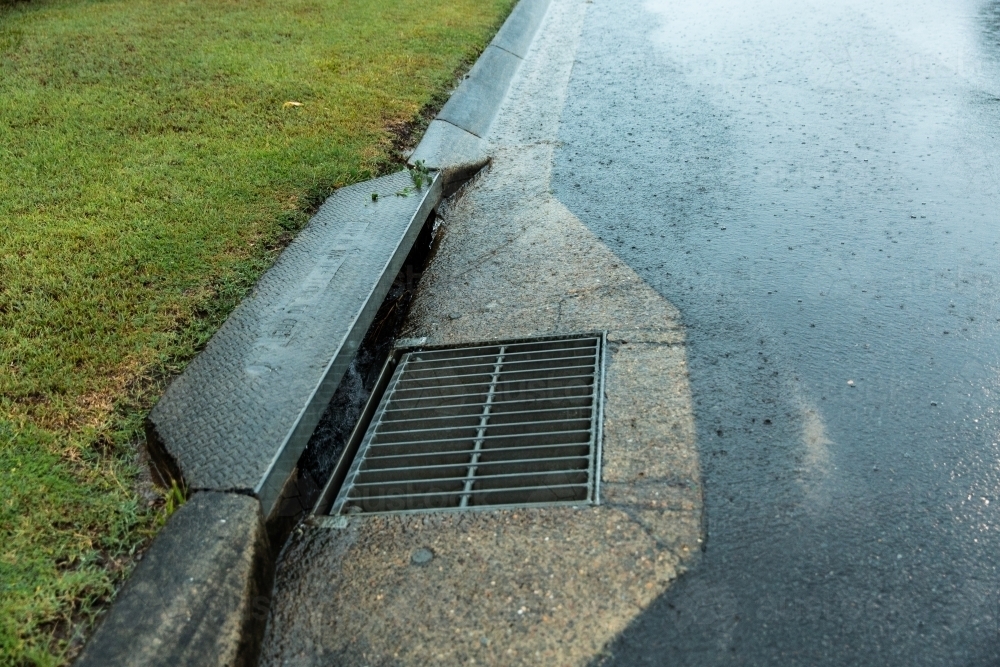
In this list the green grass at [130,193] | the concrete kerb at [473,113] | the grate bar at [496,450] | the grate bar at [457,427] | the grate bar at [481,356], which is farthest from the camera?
the concrete kerb at [473,113]

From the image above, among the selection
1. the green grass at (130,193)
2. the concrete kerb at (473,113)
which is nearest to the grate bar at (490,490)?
the green grass at (130,193)

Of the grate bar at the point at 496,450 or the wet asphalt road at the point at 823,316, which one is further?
the grate bar at the point at 496,450

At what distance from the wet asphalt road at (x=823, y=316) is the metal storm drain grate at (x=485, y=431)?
0.42 m

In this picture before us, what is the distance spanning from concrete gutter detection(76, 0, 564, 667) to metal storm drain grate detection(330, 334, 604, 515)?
10.3 inches

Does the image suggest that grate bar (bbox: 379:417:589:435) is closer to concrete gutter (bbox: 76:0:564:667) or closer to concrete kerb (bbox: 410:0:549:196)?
concrete gutter (bbox: 76:0:564:667)

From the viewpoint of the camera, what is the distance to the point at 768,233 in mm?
4508

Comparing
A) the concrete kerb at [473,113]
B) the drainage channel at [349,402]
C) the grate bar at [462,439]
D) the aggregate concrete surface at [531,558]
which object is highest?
the aggregate concrete surface at [531,558]

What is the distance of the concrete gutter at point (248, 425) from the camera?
7.82 ft

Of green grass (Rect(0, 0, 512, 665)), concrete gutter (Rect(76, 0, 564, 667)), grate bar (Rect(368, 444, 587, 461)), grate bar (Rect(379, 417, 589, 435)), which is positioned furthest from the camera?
grate bar (Rect(379, 417, 589, 435))

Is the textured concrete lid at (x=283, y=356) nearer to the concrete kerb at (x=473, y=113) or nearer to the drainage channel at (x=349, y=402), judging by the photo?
the drainage channel at (x=349, y=402)

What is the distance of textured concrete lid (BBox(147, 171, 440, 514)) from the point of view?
300 cm

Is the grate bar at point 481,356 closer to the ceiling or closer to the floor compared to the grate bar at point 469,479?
closer to the floor

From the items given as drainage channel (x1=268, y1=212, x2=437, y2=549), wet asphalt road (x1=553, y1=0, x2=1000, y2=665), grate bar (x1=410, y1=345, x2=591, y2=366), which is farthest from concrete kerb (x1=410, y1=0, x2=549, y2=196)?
grate bar (x1=410, y1=345, x2=591, y2=366)

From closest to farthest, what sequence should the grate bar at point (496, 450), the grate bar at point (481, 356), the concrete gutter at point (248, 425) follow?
the concrete gutter at point (248, 425), the grate bar at point (496, 450), the grate bar at point (481, 356)
